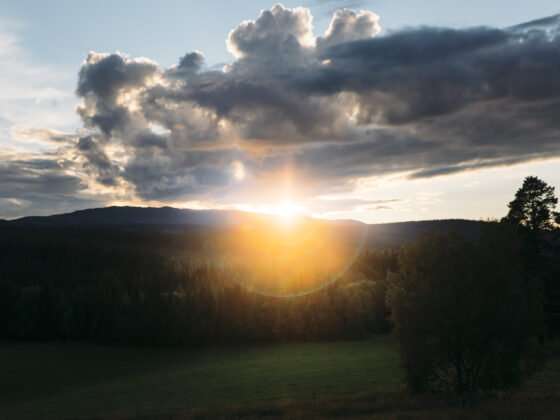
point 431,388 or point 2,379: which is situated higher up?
point 431,388

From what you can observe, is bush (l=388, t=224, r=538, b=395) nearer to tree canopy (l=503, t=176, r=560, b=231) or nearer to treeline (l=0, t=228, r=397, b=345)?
tree canopy (l=503, t=176, r=560, b=231)

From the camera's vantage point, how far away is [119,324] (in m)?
101

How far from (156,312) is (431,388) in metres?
75.8

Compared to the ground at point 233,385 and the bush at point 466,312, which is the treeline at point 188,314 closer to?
the ground at point 233,385

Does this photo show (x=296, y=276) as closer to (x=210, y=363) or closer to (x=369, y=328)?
(x=369, y=328)

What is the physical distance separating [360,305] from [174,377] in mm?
44716

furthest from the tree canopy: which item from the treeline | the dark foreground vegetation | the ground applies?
the treeline

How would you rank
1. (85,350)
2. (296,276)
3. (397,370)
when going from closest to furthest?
(397,370)
(85,350)
(296,276)

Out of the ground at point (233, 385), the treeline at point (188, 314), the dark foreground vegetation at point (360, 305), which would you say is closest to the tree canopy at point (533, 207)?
the dark foreground vegetation at point (360, 305)

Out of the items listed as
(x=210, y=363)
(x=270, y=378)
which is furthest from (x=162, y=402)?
(x=210, y=363)

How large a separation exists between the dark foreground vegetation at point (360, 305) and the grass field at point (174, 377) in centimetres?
110

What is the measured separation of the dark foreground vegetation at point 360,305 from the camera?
30.5 meters

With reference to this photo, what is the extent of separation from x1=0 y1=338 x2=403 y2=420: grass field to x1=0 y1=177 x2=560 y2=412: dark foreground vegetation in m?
1.10

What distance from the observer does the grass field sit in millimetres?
45562
